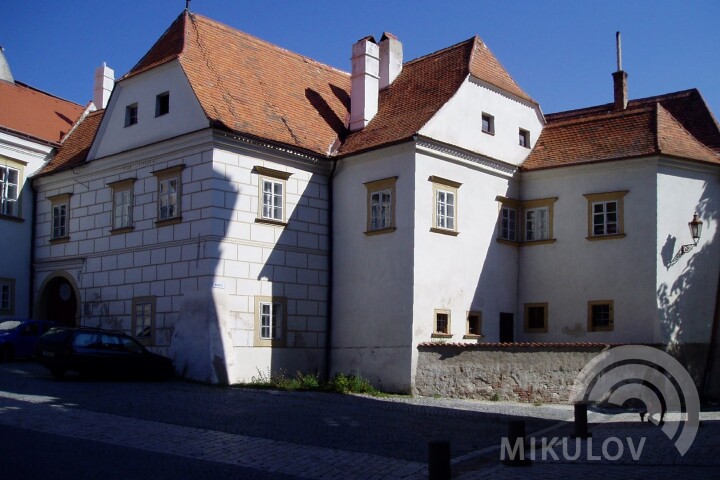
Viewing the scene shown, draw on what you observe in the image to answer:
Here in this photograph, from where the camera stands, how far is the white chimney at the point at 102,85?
34188mm

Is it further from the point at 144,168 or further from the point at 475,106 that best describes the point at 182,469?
the point at 475,106

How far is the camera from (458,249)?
83.9 ft

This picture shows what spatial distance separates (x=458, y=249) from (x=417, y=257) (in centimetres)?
193

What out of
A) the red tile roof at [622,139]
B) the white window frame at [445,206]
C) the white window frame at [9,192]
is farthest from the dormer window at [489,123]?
the white window frame at [9,192]

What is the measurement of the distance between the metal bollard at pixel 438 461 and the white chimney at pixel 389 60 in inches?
812

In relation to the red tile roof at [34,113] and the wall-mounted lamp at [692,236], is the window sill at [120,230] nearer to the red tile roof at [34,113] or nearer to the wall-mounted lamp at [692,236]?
the red tile roof at [34,113]

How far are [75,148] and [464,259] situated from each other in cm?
1451

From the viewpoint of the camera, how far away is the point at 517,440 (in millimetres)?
12664

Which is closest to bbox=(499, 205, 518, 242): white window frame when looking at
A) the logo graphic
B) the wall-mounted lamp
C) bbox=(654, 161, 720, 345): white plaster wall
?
bbox=(654, 161, 720, 345): white plaster wall

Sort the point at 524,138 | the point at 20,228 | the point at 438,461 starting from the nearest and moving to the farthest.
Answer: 1. the point at 438,461
2. the point at 524,138
3. the point at 20,228

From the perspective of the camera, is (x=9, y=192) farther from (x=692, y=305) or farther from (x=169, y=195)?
(x=692, y=305)

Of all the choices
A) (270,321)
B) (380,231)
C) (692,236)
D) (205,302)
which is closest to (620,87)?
(692,236)

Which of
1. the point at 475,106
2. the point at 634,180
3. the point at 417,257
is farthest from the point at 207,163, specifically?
the point at 634,180

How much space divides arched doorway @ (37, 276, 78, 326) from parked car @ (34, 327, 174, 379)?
6.38m
